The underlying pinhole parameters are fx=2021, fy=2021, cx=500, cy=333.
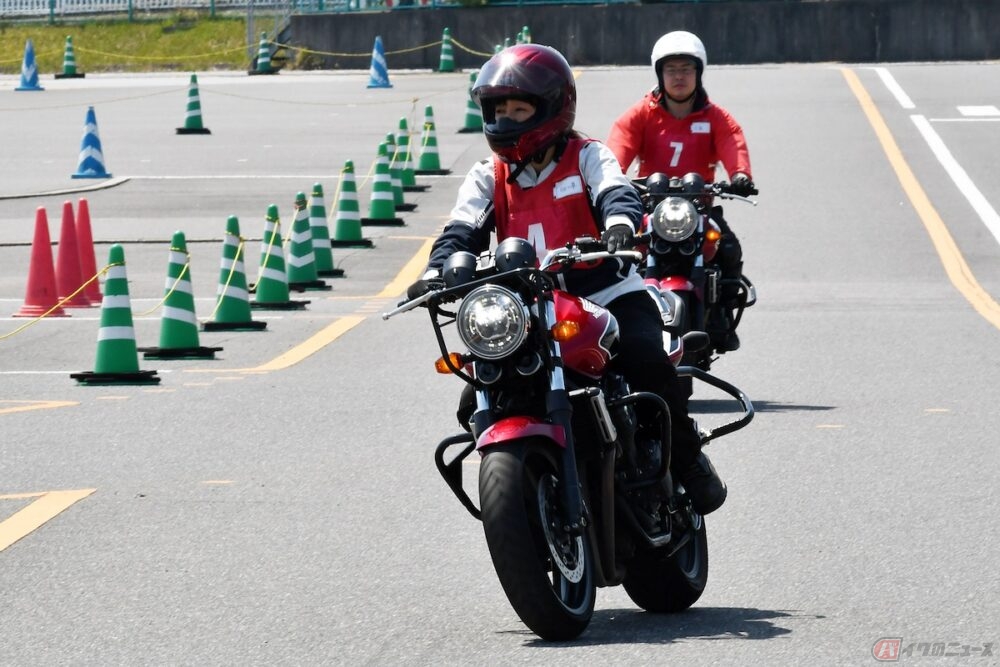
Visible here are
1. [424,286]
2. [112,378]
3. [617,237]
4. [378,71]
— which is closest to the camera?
[617,237]

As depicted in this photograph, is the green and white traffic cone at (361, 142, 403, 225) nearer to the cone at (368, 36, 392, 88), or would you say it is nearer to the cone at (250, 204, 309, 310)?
the cone at (250, 204, 309, 310)

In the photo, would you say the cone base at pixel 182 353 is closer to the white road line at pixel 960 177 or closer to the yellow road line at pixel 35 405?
the yellow road line at pixel 35 405

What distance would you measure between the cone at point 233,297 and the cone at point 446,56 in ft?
99.9

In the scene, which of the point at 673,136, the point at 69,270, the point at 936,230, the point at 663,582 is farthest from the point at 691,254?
the point at 936,230

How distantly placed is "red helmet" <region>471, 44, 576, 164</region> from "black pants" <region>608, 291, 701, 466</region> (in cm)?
62

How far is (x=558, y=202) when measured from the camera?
707 centimetres

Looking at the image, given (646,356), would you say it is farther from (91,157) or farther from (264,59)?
(264,59)

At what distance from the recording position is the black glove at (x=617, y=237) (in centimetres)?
635

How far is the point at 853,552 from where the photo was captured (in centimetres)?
766

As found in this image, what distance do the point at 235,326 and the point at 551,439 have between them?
9.63 m

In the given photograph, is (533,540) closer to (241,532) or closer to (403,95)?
(241,532)

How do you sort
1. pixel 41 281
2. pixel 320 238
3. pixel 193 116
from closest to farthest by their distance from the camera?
pixel 41 281, pixel 320 238, pixel 193 116

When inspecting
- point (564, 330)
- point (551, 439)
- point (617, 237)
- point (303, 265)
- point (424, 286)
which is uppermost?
point (617, 237)

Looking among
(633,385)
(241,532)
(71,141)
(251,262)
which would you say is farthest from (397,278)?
(71,141)
